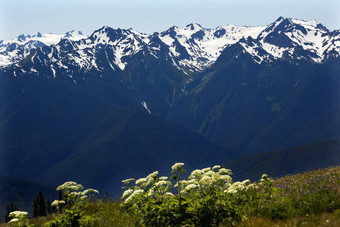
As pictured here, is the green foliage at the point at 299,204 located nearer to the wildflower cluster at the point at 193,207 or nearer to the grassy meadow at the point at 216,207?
the grassy meadow at the point at 216,207

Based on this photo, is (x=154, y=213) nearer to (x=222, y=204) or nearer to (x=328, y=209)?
(x=222, y=204)

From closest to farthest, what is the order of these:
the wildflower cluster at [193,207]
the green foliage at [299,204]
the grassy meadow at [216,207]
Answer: the grassy meadow at [216,207], the wildflower cluster at [193,207], the green foliage at [299,204]

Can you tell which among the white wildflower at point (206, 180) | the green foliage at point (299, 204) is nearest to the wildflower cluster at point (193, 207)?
the white wildflower at point (206, 180)

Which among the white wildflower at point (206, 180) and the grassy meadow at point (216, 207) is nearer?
the grassy meadow at point (216, 207)

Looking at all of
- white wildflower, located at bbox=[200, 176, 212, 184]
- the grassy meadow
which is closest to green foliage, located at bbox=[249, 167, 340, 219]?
the grassy meadow

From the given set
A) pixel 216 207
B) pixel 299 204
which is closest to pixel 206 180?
pixel 216 207

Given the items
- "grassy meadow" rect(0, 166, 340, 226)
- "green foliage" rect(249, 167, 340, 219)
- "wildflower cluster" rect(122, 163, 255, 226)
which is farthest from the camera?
"green foliage" rect(249, 167, 340, 219)

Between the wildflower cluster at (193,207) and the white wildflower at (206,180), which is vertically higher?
the white wildflower at (206,180)

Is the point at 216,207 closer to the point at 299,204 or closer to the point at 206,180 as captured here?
the point at 206,180

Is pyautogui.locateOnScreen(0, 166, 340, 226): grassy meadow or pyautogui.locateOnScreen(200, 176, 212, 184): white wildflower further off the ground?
pyautogui.locateOnScreen(200, 176, 212, 184): white wildflower

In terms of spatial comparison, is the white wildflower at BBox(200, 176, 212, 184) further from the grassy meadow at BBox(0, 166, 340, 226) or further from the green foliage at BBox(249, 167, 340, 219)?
the green foliage at BBox(249, 167, 340, 219)

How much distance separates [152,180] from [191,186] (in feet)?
6.16

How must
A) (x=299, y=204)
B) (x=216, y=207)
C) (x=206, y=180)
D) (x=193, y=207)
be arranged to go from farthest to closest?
(x=299, y=204)
(x=206, y=180)
(x=216, y=207)
(x=193, y=207)

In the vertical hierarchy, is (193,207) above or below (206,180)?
below
